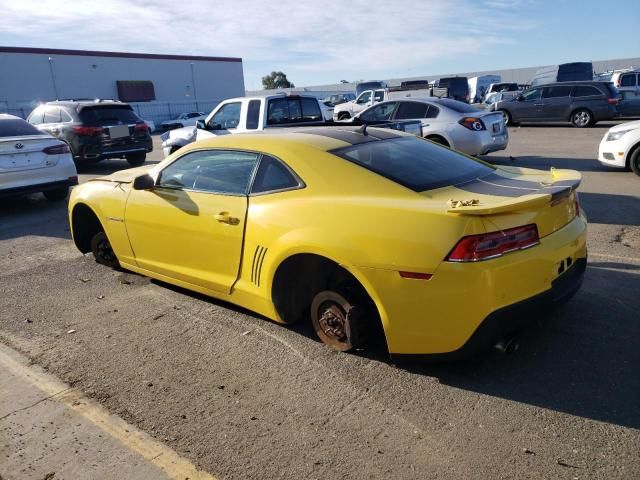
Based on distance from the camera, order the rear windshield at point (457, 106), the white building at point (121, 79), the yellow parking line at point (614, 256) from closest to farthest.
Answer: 1. the yellow parking line at point (614, 256)
2. the rear windshield at point (457, 106)
3. the white building at point (121, 79)

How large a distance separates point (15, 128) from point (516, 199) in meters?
8.71

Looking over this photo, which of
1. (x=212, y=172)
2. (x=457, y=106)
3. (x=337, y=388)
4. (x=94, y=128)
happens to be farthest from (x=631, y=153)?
(x=94, y=128)

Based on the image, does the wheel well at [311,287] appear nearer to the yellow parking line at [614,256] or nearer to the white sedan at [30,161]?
the yellow parking line at [614,256]

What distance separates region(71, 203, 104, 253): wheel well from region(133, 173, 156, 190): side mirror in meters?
1.30

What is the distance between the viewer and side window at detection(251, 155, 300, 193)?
3.55 metres

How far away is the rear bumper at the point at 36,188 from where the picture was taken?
818 centimetres

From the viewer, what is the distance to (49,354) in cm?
372

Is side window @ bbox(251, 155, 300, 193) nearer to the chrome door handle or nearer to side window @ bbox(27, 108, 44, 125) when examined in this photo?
the chrome door handle

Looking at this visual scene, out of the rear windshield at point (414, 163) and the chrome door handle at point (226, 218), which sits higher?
the rear windshield at point (414, 163)

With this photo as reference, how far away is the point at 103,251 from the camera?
5.46 m

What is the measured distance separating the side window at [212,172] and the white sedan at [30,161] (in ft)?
16.8

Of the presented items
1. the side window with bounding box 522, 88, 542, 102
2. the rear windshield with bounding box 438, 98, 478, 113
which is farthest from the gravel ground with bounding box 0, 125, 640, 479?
the side window with bounding box 522, 88, 542, 102

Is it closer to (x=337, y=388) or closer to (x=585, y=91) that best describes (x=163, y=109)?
(x=585, y=91)

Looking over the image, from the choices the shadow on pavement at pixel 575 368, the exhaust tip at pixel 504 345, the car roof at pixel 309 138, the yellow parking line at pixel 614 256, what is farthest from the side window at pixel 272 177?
the yellow parking line at pixel 614 256
